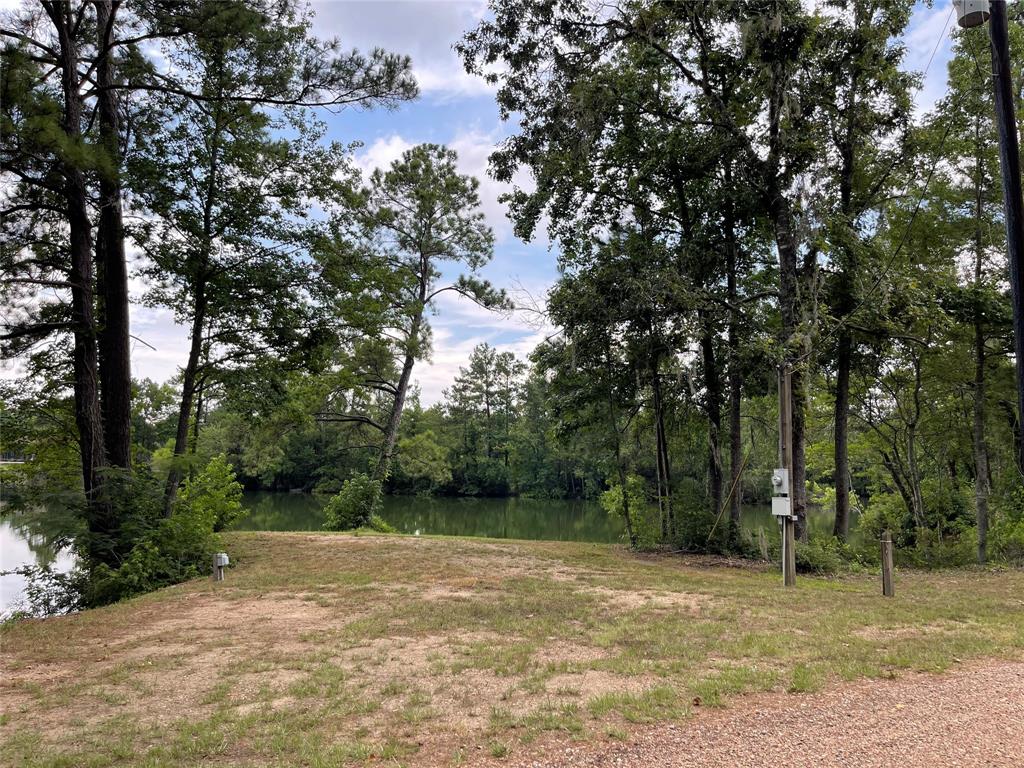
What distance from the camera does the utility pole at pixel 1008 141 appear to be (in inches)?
163

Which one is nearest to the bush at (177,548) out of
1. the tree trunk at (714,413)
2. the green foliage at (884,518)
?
the tree trunk at (714,413)

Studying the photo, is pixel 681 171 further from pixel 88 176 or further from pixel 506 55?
pixel 88 176

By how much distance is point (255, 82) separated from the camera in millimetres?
9773

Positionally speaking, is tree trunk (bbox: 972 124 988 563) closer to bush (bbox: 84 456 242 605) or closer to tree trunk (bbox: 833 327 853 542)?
tree trunk (bbox: 833 327 853 542)

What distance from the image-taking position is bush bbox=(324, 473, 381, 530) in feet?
60.2

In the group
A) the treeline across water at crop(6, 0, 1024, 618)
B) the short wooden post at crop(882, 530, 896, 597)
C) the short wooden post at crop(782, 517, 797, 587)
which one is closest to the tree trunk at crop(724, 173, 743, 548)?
the treeline across water at crop(6, 0, 1024, 618)

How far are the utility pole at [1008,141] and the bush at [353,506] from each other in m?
16.7

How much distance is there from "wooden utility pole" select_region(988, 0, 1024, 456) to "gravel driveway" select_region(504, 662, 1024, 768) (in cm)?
202

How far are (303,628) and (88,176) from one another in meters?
7.49

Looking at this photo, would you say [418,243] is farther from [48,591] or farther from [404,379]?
[48,591]

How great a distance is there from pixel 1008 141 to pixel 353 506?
17.3 m

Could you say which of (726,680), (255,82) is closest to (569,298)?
(255,82)

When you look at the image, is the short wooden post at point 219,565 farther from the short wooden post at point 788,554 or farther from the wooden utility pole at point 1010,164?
the wooden utility pole at point 1010,164

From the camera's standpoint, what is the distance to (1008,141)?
164 inches
